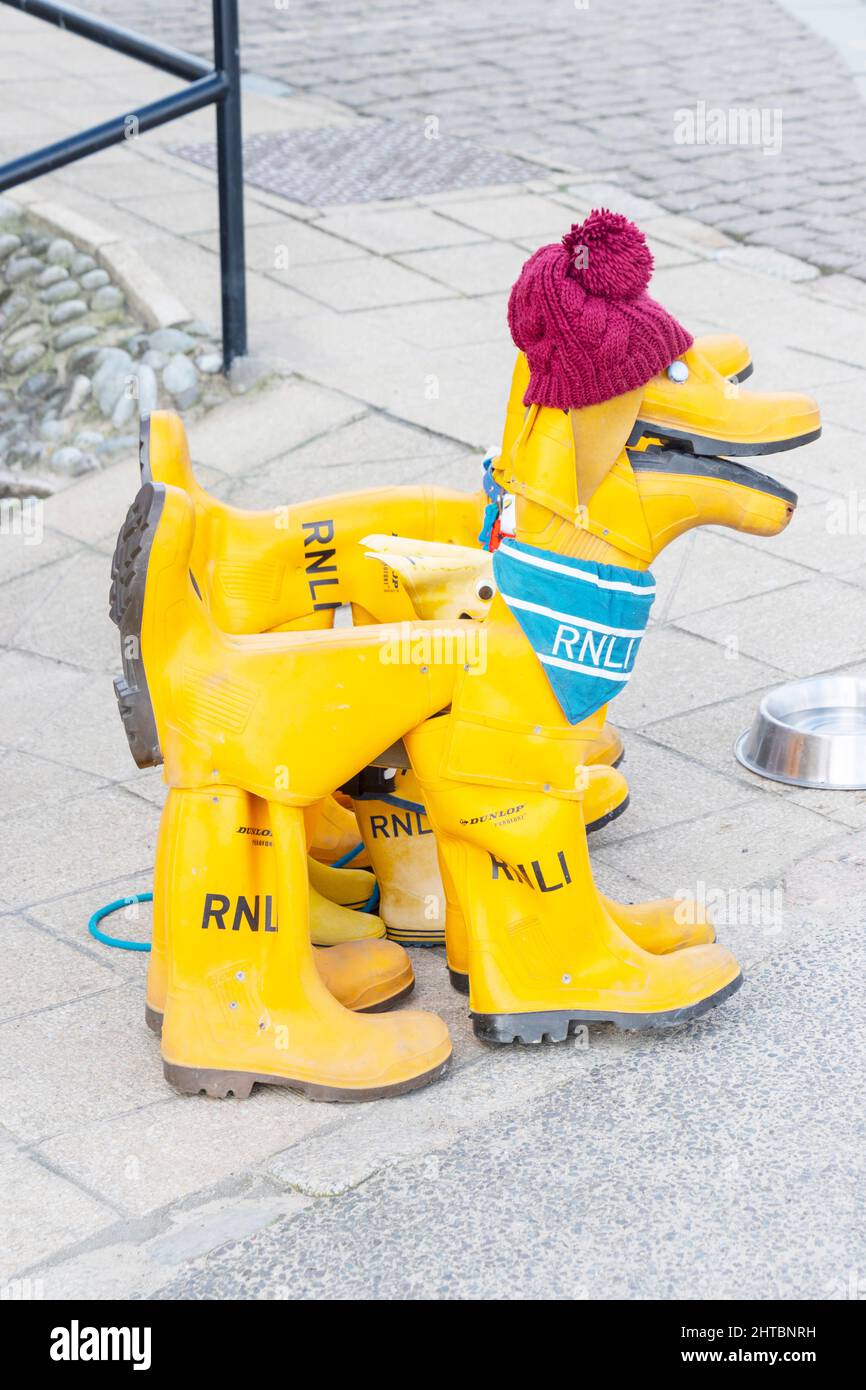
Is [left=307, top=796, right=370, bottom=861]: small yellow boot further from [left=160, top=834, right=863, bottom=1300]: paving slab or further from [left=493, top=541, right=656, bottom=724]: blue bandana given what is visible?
[left=493, top=541, right=656, bottom=724]: blue bandana

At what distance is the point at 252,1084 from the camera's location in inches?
128

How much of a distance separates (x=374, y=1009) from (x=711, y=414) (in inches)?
54.9

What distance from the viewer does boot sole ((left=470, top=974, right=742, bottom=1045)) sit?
3338mm

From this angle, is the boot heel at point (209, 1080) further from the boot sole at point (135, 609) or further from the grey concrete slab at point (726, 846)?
the grey concrete slab at point (726, 846)

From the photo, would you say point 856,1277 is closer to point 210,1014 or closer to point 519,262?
point 210,1014

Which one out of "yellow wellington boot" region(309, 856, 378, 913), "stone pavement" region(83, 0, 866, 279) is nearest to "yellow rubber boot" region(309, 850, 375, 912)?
"yellow wellington boot" region(309, 856, 378, 913)

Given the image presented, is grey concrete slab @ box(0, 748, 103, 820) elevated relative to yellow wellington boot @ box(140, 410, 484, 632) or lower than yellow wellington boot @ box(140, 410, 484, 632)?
lower

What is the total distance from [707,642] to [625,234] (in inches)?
87.8

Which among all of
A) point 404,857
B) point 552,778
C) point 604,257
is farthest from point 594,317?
point 404,857

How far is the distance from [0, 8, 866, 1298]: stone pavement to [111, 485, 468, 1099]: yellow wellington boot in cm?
A: 10

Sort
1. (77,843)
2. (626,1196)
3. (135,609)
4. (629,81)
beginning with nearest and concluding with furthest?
(626,1196) → (135,609) → (77,843) → (629,81)

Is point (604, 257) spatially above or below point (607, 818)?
above

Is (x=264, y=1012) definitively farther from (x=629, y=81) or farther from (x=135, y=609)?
(x=629, y=81)

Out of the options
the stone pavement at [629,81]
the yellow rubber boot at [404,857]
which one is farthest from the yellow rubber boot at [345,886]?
the stone pavement at [629,81]
